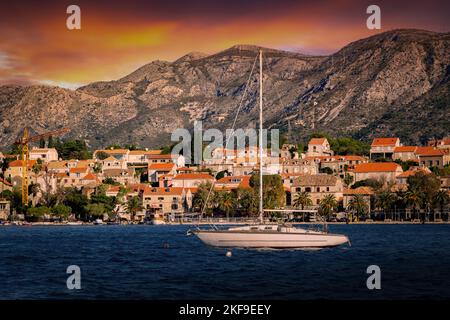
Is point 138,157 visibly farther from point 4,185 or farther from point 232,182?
point 232,182

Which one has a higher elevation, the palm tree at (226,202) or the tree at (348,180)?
the tree at (348,180)

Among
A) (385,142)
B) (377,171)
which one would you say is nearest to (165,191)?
(377,171)

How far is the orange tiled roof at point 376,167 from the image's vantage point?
136m

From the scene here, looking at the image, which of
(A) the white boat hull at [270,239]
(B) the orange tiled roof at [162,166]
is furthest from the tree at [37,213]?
(A) the white boat hull at [270,239]

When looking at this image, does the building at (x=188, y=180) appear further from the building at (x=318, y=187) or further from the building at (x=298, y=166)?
the building at (x=318, y=187)

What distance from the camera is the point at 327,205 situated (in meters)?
119

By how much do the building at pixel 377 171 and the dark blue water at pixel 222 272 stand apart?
237ft

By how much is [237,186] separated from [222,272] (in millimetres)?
92976

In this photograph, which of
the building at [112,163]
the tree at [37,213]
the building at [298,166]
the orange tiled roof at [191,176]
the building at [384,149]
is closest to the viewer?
the tree at [37,213]

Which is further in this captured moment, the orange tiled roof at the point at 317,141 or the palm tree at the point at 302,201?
the orange tiled roof at the point at 317,141

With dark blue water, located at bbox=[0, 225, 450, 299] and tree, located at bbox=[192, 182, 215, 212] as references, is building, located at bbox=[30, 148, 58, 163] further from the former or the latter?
dark blue water, located at bbox=[0, 225, 450, 299]

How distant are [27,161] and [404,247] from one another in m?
111

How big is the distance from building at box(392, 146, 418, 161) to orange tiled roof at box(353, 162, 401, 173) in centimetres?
1791
